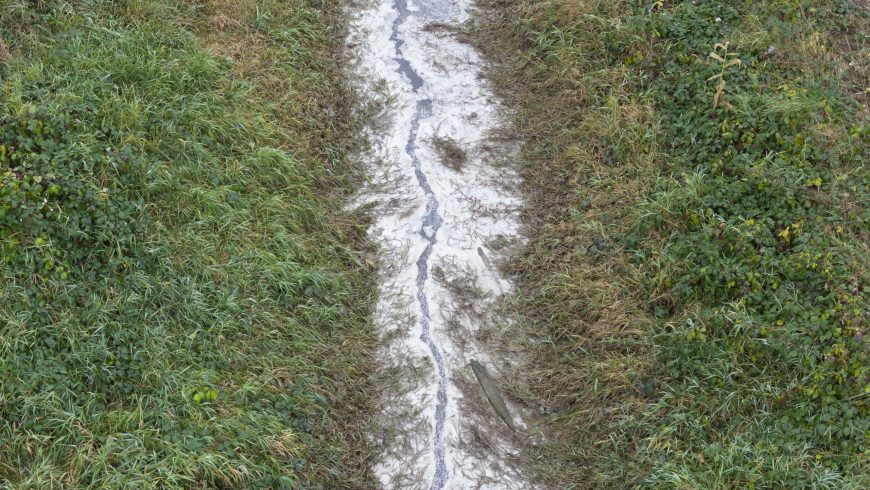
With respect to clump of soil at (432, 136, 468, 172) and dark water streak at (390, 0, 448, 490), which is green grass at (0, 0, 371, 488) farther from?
clump of soil at (432, 136, 468, 172)

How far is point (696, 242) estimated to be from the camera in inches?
203

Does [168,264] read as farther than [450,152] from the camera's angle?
No

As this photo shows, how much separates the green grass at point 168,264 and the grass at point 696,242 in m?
1.48

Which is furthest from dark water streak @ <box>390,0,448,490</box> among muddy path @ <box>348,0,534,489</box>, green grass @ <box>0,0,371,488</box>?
green grass @ <box>0,0,371,488</box>

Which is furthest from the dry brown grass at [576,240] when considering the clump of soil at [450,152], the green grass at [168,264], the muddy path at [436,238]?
the green grass at [168,264]

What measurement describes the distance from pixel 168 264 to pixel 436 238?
1.94 meters

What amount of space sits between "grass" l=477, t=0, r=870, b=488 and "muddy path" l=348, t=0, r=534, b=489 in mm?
260

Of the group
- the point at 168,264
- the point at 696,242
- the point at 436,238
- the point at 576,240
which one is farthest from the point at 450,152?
the point at 168,264

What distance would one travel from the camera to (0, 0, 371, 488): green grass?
4145 millimetres

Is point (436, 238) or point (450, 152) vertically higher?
point (450, 152)

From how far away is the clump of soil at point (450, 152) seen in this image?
627 centimetres

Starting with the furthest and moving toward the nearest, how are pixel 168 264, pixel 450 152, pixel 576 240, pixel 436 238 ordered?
pixel 450 152
pixel 436 238
pixel 576 240
pixel 168 264

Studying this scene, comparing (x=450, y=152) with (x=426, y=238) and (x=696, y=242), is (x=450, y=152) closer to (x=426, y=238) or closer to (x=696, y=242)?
(x=426, y=238)

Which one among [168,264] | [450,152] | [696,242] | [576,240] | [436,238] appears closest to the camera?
[168,264]
